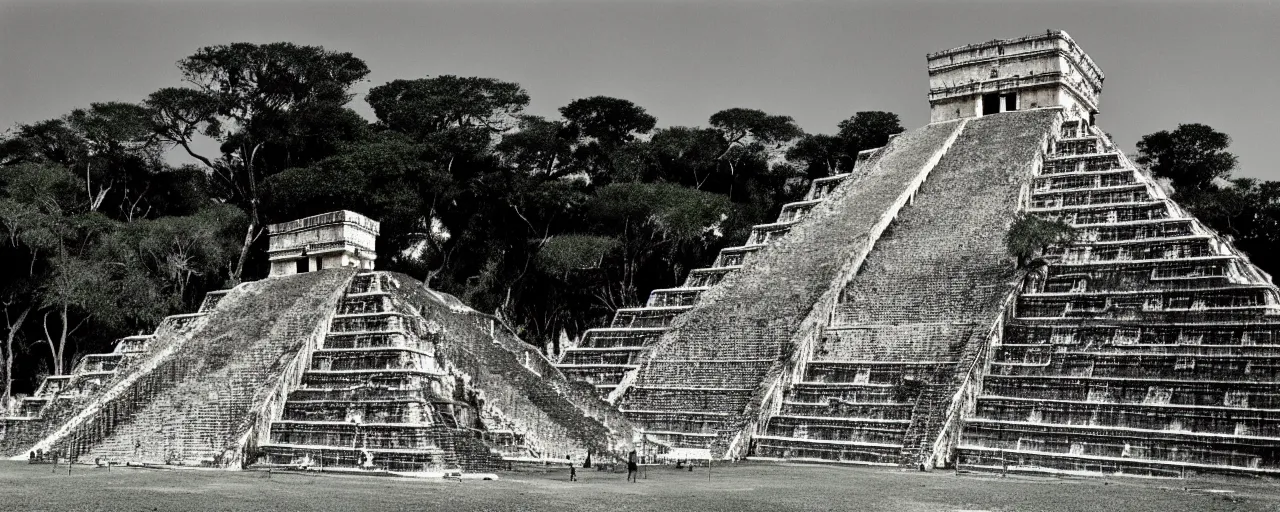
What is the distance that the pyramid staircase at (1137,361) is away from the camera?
16719 millimetres

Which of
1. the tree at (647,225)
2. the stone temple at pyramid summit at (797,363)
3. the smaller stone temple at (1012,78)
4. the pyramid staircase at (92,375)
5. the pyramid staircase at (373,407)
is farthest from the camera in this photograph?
the tree at (647,225)

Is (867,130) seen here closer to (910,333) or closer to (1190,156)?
(1190,156)

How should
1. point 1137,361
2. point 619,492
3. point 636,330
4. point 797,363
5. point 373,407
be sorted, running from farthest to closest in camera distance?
point 636,330
point 797,363
point 1137,361
point 373,407
point 619,492

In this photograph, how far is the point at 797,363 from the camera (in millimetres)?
20391

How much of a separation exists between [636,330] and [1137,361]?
29.2 feet

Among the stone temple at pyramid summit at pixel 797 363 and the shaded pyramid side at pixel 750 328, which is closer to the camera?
the stone temple at pyramid summit at pixel 797 363

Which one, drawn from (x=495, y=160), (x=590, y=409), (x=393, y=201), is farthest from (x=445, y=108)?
(x=590, y=409)

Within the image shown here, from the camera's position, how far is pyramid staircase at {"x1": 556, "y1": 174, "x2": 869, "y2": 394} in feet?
73.8

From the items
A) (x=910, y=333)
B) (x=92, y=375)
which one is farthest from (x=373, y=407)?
(x=910, y=333)

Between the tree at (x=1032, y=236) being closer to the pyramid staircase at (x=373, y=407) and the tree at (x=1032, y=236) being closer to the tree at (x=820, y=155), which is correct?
the pyramid staircase at (x=373, y=407)

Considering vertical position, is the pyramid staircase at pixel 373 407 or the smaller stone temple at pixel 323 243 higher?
the smaller stone temple at pixel 323 243

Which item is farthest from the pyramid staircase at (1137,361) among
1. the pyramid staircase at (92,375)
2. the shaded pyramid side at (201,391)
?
the pyramid staircase at (92,375)

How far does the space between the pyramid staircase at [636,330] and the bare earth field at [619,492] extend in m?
5.95

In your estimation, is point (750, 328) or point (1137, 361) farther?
point (750, 328)
